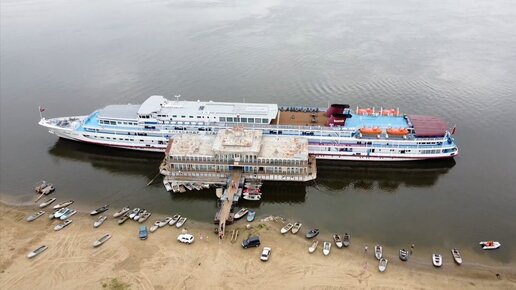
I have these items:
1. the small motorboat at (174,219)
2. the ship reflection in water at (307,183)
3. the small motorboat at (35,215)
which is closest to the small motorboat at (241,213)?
the ship reflection in water at (307,183)

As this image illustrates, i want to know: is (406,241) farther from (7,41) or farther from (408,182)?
(7,41)

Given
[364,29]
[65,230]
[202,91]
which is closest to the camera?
[65,230]

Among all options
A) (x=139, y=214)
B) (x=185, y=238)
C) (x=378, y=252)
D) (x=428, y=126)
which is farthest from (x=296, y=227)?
(x=428, y=126)

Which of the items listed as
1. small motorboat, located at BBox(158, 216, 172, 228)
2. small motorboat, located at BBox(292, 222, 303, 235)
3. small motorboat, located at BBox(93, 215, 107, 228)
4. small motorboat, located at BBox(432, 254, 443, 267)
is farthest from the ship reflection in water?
small motorboat, located at BBox(432, 254, 443, 267)

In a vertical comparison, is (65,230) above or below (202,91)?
below

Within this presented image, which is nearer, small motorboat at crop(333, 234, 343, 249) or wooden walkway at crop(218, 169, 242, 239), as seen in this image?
small motorboat at crop(333, 234, 343, 249)

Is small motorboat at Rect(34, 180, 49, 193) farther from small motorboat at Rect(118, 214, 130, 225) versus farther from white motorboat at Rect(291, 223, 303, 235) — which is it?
white motorboat at Rect(291, 223, 303, 235)

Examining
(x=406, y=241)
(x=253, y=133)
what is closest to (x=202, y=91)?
(x=253, y=133)
